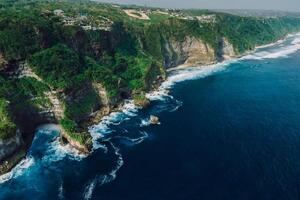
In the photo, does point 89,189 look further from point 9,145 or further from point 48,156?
point 9,145

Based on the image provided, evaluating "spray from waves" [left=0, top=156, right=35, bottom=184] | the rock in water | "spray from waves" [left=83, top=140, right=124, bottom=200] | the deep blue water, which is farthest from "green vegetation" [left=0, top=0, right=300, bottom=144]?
the rock in water

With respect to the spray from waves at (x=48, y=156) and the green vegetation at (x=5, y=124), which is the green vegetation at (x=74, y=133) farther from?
the green vegetation at (x=5, y=124)

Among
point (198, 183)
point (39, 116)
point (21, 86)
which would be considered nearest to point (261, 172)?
point (198, 183)

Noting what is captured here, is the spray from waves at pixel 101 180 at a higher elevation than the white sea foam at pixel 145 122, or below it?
higher

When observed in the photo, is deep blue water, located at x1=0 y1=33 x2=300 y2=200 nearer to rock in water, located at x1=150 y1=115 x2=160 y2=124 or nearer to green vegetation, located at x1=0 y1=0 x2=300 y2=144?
rock in water, located at x1=150 y1=115 x2=160 y2=124

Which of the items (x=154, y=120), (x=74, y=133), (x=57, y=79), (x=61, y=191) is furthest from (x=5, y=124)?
(x=154, y=120)

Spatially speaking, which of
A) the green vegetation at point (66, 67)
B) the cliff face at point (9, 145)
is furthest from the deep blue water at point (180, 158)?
the green vegetation at point (66, 67)

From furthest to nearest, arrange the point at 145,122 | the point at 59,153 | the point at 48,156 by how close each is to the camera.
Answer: the point at 145,122, the point at 59,153, the point at 48,156
